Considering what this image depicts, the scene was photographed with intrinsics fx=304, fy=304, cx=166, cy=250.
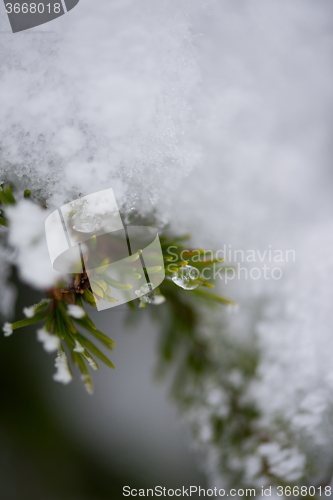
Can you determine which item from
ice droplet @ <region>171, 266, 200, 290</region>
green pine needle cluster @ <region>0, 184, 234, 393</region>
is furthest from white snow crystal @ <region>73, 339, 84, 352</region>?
ice droplet @ <region>171, 266, 200, 290</region>

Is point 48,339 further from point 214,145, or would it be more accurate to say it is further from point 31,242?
point 214,145

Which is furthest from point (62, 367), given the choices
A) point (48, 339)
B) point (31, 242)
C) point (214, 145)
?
point (214, 145)

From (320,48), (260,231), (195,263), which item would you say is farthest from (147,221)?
(320,48)

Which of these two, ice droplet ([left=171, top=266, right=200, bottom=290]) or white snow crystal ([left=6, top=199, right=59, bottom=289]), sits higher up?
white snow crystal ([left=6, top=199, right=59, bottom=289])

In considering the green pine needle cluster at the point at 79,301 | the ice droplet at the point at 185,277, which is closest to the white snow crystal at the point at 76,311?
the green pine needle cluster at the point at 79,301

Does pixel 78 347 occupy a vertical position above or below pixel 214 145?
below

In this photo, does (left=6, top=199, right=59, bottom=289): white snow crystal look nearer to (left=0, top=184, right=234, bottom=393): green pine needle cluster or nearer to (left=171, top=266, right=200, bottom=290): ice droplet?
(left=0, top=184, right=234, bottom=393): green pine needle cluster

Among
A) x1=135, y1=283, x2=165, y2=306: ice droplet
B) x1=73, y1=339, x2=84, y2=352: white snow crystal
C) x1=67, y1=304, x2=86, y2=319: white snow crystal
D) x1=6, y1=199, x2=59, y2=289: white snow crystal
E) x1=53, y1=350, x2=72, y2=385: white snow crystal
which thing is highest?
x1=6, y1=199, x2=59, y2=289: white snow crystal

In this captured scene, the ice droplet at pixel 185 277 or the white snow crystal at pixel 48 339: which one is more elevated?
the ice droplet at pixel 185 277

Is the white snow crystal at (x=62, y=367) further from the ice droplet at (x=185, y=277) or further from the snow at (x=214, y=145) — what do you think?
the ice droplet at (x=185, y=277)

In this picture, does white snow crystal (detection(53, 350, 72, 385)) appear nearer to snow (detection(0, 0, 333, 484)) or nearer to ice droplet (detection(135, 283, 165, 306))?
snow (detection(0, 0, 333, 484))

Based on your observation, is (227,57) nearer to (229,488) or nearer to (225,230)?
(225,230)
